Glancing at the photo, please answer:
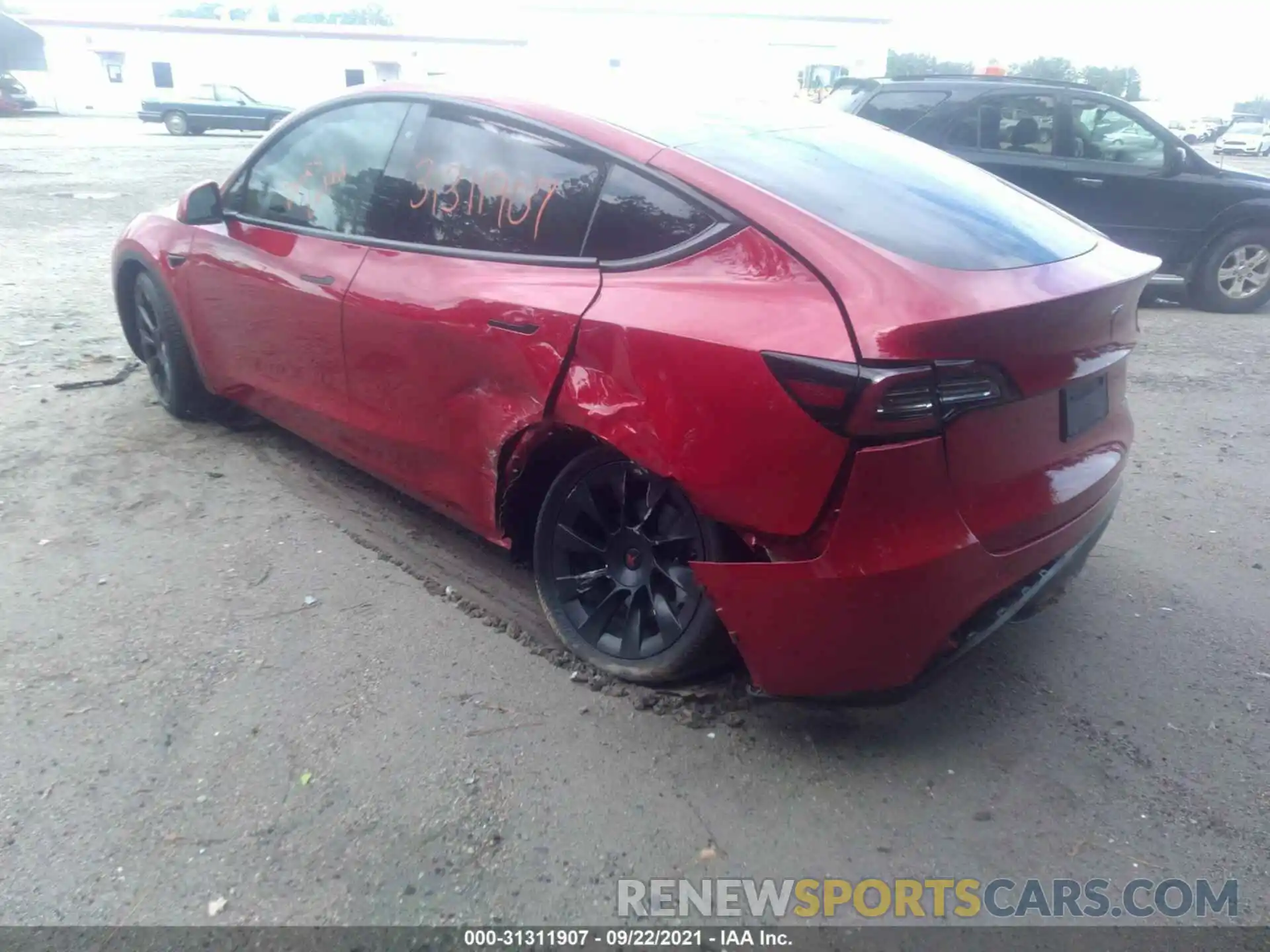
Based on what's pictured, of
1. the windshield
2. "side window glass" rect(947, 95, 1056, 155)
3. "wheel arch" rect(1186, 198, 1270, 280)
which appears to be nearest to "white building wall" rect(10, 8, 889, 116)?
the windshield

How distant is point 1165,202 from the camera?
8.46 m

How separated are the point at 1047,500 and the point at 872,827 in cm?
95

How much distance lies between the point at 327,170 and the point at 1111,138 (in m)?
7.26

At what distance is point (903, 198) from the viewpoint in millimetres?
2850

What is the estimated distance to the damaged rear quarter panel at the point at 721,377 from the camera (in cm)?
233

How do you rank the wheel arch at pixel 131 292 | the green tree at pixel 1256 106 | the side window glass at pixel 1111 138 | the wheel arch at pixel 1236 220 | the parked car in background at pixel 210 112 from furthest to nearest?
the green tree at pixel 1256 106
the parked car in background at pixel 210 112
the side window glass at pixel 1111 138
the wheel arch at pixel 1236 220
the wheel arch at pixel 131 292

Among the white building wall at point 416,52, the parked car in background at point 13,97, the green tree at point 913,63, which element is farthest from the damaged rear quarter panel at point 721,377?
the green tree at point 913,63

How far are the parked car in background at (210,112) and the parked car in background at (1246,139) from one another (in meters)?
33.6

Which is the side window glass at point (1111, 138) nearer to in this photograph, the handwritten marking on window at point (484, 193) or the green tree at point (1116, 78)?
the handwritten marking on window at point (484, 193)

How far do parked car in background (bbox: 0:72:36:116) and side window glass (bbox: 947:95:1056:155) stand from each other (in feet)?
128

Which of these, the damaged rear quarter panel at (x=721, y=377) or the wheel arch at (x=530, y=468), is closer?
the damaged rear quarter panel at (x=721, y=377)

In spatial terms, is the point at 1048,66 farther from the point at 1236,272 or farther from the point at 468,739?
the point at 468,739

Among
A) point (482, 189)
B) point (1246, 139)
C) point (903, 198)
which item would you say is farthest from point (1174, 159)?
point (1246, 139)

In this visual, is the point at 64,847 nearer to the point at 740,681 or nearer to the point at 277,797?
the point at 277,797
